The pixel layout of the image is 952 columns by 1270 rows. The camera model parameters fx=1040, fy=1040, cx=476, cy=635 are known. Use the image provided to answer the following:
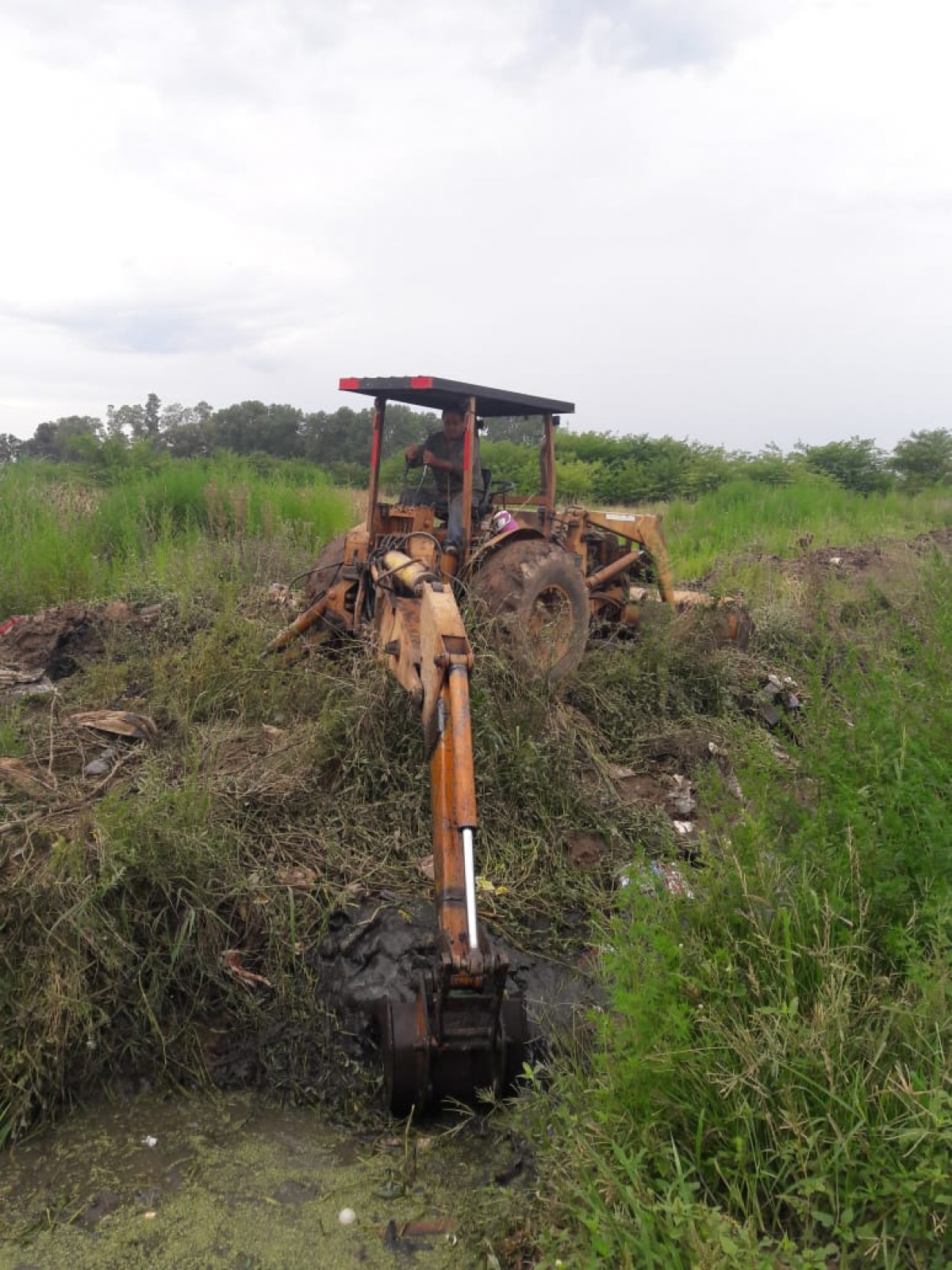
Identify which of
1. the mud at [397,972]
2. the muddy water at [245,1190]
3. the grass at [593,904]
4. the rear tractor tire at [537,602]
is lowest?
the muddy water at [245,1190]

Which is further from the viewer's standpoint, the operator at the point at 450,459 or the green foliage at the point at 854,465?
the green foliage at the point at 854,465

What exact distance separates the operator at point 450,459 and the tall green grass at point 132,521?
2.62 metres

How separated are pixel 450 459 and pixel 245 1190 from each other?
4.40 meters

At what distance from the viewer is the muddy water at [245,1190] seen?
3010 mm

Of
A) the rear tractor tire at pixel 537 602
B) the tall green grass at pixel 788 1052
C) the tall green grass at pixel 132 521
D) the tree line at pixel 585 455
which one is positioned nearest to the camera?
the tall green grass at pixel 788 1052

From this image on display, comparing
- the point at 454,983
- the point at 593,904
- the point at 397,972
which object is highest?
the point at 454,983

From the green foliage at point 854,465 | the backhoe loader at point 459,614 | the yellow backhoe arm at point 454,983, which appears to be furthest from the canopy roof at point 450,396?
the green foliage at point 854,465

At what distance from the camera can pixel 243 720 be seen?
18.5ft

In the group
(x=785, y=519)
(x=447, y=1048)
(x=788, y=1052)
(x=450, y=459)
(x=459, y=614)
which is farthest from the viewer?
(x=785, y=519)

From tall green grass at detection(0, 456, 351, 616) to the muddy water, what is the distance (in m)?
5.20

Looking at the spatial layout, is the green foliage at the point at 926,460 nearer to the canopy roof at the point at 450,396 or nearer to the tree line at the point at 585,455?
the tree line at the point at 585,455

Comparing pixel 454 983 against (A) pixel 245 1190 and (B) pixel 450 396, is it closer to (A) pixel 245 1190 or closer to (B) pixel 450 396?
(A) pixel 245 1190

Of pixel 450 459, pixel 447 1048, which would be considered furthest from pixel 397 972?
pixel 450 459

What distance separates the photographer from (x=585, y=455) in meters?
23.5
